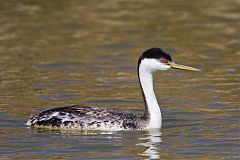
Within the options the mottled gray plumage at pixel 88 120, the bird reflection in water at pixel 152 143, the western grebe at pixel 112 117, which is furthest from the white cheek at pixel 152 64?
the bird reflection in water at pixel 152 143

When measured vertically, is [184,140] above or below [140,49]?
below

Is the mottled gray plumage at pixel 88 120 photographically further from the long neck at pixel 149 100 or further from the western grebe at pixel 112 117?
the long neck at pixel 149 100

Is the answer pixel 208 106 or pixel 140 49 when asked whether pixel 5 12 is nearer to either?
pixel 140 49

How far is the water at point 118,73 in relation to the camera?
567 inches

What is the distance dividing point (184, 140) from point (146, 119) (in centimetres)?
107

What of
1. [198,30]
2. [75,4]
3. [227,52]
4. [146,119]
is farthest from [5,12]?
[146,119]

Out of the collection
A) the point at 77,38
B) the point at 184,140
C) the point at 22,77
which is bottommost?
the point at 184,140

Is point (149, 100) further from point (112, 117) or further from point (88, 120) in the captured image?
point (88, 120)

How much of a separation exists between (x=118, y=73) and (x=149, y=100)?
5.33 meters

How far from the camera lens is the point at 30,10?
28.6 m

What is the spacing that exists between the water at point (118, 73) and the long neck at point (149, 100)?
187 mm

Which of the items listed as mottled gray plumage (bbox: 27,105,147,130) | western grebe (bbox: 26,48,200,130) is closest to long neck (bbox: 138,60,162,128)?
western grebe (bbox: 26,48,200,130)

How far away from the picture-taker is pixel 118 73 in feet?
68.7

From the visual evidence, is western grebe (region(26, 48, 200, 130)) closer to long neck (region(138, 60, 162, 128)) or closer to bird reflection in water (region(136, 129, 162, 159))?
long neck (region(138, 60, 162, 128))
